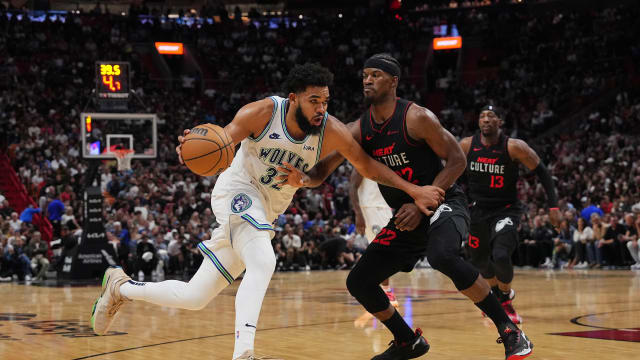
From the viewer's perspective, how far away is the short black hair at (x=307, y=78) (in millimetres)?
5148

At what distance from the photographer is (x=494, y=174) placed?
26.2 ft

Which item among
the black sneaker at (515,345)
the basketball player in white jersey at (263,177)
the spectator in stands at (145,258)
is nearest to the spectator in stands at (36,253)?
the spectator in stands at (145,258)

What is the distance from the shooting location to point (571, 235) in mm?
19406

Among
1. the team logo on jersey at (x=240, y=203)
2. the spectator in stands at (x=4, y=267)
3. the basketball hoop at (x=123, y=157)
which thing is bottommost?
the spectator in stands at (x=4, y=267)

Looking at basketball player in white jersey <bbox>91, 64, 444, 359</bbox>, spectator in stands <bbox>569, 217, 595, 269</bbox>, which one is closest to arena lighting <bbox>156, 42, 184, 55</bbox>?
spectator in stands <bbox>569, 217, 595, 269</bbox>

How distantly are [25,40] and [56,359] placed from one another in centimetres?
2431

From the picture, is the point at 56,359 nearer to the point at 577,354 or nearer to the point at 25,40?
the point at 577,354

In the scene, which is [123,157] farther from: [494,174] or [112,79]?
[494,174]

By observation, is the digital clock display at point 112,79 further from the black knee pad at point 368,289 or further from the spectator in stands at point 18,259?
the black knee pad at point 368,289

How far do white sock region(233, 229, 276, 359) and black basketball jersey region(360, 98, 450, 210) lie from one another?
100cm

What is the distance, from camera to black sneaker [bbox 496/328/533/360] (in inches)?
197

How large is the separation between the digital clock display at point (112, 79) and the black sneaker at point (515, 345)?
14131 millimetres

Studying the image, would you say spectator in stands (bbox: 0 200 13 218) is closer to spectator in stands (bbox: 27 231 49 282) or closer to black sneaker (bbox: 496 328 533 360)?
spectator in stands (bbox: 27 231 49 282)

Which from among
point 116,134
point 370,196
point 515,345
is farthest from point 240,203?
point 116,134
